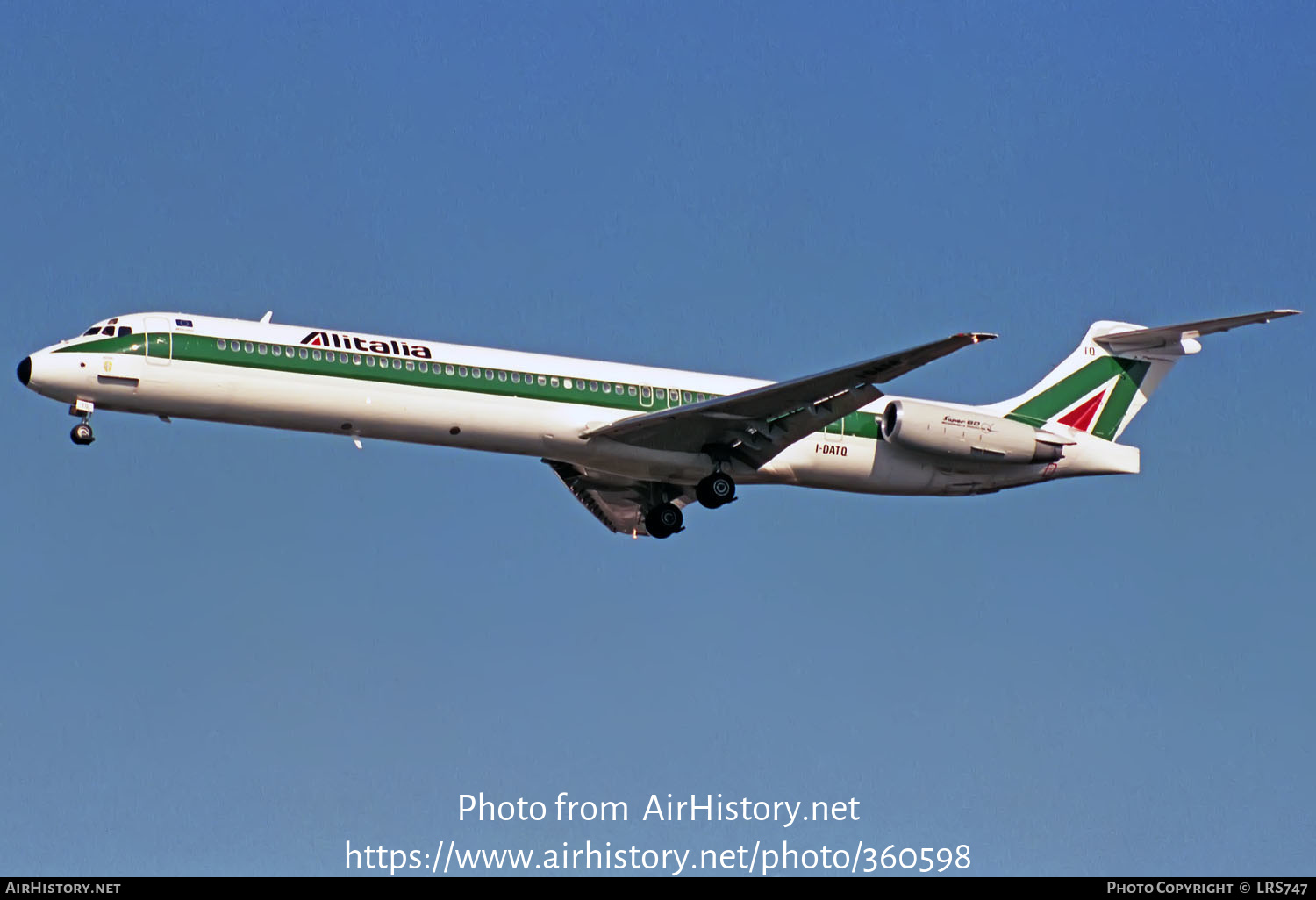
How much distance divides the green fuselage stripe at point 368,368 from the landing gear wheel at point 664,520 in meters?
2.58

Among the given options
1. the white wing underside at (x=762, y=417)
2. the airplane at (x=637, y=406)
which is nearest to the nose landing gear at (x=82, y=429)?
the airplane at (x=637, y=406)

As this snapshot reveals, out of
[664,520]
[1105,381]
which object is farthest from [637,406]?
[1105,381]

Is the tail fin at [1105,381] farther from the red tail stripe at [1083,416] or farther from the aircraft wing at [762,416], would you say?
the aircraft wing at [762,416]

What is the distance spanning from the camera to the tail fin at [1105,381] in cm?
3291

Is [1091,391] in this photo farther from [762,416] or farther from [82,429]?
[82,429]

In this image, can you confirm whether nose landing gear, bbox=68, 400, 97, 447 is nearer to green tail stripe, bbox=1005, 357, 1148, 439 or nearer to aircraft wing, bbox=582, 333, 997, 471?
aircraft wing, bbox=582, 333, 997, 471

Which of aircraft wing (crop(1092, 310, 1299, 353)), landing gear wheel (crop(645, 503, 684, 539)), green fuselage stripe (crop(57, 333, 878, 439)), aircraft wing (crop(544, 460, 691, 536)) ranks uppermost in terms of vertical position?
aircraft wing (crop(1092, 310, 1299, 353))

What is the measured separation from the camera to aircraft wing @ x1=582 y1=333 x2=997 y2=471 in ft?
92.2

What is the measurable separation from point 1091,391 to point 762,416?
7.40 meters

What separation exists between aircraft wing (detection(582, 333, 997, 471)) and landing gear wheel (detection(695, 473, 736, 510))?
44cm

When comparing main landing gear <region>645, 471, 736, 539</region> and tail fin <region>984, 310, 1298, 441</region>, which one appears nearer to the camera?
main landing gear <region>645, 471, 736, 539</region>

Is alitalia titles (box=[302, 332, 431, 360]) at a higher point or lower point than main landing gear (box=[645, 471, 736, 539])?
higher

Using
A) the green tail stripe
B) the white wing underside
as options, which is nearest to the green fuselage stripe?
the white wing underside
